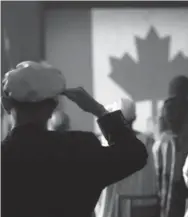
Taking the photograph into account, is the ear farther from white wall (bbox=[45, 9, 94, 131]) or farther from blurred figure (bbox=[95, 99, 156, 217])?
white wall (bbox=[45, 9, 94, 131])

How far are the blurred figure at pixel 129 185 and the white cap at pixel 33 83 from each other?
1.39 metres

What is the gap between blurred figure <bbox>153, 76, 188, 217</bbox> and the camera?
4.70 meters

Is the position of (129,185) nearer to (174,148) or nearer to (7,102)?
(174,148)

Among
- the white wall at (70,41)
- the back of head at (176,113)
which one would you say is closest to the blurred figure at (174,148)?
the back of head at (176,113)

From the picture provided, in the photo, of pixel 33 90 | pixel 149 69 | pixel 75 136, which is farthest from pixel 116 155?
pixel 149 69

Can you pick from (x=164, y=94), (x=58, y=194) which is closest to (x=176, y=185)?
(x=164, y=94)

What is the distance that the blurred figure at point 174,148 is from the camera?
4.70 metres

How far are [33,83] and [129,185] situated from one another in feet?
7.11

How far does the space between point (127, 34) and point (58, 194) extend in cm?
528

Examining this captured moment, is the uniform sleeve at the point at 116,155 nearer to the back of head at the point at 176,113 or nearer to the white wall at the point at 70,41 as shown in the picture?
the back of head at the point at 176,113

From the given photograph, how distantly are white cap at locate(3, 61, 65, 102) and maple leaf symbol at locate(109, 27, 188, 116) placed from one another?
5.04m

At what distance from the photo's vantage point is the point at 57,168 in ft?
6.46

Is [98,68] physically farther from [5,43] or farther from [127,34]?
[5,43]

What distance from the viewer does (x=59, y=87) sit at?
1987mm
